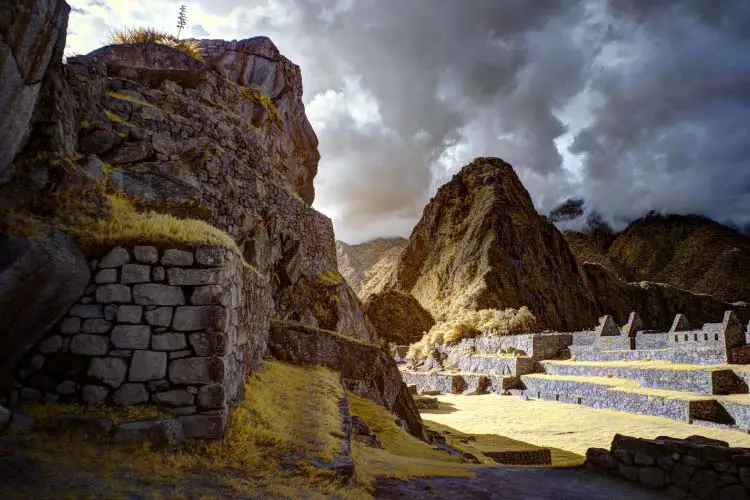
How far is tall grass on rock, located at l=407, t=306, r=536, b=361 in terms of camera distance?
2515 inches

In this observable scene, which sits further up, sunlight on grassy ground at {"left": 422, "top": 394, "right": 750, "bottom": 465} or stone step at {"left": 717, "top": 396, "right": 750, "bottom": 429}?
stone step at {"left": 717, "top": 396, "right": 750, "bottom": 429}

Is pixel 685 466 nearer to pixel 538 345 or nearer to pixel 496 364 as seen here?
pixel 538 345

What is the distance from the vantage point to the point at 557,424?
1001 inches

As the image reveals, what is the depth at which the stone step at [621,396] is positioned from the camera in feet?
76.9

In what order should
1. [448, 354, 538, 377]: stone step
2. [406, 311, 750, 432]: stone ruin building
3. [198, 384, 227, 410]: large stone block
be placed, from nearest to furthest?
[198, 384, 227, 410]: large stone block < [406, 311, 750, 432]: stone ruin building < [448, 354, 538, 377]: stone step

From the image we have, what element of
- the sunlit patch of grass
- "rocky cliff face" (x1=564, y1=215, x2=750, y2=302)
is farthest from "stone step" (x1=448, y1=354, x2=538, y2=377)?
"rocky cliff face" (x1=564, y1=215, x2=750, y2=302)

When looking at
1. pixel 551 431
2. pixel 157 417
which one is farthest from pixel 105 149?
pixel 551 431

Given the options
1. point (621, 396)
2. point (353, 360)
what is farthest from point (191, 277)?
point (621, 396)

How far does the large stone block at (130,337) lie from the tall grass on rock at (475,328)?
5881 centimetres

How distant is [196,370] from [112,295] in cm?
141

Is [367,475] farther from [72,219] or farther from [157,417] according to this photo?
[72,219]

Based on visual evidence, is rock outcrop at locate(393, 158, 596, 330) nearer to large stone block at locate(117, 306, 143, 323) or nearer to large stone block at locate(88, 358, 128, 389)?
large stone block at locate(117, 306, 143, 323)

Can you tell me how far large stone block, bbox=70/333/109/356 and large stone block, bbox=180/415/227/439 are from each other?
1.29 metres

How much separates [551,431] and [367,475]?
1961 cm
